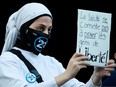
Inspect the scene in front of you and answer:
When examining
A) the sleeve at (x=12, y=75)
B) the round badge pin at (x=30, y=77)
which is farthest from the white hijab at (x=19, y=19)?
the round badge pin at (x=30, y=77)

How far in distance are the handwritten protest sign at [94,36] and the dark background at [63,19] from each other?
128 inches

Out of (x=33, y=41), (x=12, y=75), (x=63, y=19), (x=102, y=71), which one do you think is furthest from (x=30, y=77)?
(x=63, y=19)

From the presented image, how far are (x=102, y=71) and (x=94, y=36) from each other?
30 centimetres

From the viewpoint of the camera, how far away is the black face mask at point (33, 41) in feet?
15.1

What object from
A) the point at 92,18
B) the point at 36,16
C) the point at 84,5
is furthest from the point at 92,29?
the point at 84,5

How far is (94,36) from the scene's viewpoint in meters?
4.37

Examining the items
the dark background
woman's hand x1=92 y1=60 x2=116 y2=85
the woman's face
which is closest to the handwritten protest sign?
woman's hand x1=92 y1=60 x2=116 y2=85

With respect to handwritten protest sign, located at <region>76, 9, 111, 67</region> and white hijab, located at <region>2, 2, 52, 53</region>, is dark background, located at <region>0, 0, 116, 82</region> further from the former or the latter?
handwritten protest sign, located at <region>76, 9, 111, 67</region>

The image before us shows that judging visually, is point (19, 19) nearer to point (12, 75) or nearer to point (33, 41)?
point (33, 41)

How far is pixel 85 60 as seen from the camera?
4.13 meters

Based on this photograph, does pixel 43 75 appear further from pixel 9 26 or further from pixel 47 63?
pixel 9 26

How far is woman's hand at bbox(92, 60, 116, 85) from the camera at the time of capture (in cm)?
434

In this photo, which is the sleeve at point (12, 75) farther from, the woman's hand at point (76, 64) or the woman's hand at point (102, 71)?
the woman's hand at point (102, 71)

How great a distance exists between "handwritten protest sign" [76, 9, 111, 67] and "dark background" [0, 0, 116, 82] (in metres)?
3.24
